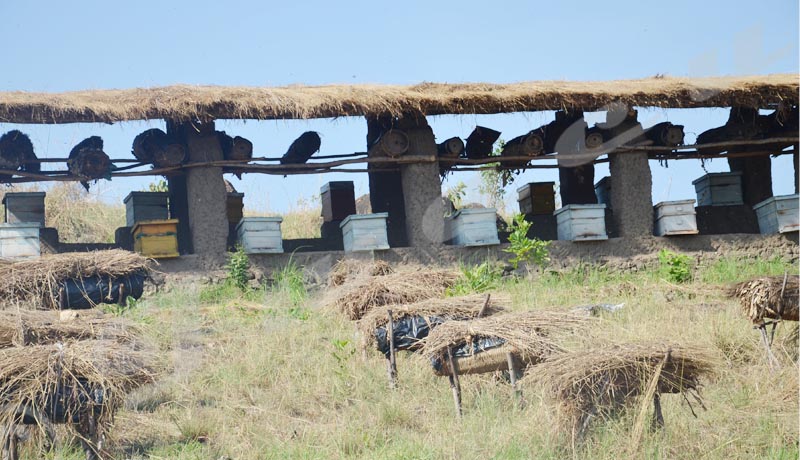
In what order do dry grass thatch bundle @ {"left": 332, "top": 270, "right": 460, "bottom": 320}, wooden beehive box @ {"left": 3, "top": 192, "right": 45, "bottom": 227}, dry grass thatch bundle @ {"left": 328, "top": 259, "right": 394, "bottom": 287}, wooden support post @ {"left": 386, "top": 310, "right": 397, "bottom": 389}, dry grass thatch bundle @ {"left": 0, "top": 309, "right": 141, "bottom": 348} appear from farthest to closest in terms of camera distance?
wooden beehive box @ {"left": 3, "top": 192, "right": 45, "bottom": 227} < dry grass thatch bundle @ {"left": 328, "top": 259, "right": 394, "bottom": 287} < dry grass thatch bundle @ {"left": 332, "top": 270, "right": 460, "bottom": 320} < wooden support post @ {"left": 386, "top": 310, "right": 397, "bottom": 389} < dry grass thatch bundle @ {"left": 0, "top": 309, "right": 141, "bottom": 348}

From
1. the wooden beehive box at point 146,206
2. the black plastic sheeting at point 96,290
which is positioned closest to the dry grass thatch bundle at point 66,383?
the black plastic sheeting at point 96,290

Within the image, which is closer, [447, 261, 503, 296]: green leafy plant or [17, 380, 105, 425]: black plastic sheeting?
[17, 380, 105, 425]: black plastic sheeting

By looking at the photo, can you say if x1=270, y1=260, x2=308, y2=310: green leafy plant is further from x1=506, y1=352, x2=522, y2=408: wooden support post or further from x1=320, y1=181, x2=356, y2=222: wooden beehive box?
x1=506, y1=352, x2=522, y2=408: wooden support post

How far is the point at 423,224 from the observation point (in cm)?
1473

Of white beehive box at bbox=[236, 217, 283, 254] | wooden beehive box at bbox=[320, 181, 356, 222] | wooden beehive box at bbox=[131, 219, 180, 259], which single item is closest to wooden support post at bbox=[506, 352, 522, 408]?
white beehive box at bbox=[236, 217, 283, 254]

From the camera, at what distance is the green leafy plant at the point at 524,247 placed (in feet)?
47.2

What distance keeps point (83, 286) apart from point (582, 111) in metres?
8.76

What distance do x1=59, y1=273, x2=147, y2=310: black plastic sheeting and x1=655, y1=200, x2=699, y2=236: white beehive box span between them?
8345 millimetres

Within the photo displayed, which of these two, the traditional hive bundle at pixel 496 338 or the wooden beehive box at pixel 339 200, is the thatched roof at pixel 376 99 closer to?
the wooden beehive box at pixel 339 200

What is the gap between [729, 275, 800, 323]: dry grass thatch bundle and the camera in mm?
9125

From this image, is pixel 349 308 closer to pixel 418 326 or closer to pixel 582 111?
pixel 418 326

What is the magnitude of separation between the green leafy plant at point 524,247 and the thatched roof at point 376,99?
69.3 inches

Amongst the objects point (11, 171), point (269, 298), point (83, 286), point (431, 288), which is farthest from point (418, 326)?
point (11, 171)

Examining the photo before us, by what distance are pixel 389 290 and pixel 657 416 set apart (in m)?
3.52
